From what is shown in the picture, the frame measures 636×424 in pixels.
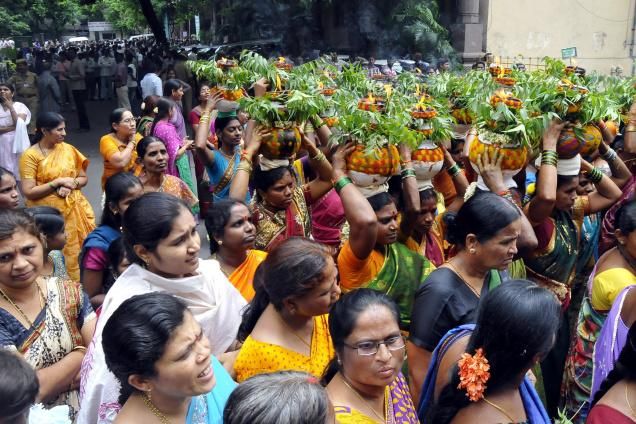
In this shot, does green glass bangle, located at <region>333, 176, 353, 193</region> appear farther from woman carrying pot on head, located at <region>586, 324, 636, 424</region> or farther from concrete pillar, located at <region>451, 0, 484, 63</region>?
concrete pillar, located at <region>451, 0, 484, 63</region>

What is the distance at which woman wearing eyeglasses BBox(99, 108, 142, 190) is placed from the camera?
5.73 metres

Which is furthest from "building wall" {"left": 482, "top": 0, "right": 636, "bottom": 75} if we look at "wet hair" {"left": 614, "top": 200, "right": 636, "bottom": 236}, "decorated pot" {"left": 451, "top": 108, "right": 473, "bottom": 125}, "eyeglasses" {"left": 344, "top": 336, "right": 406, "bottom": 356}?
"eyeglasses" {"left": 344, "top": 336, "right": 406, "bottom": 356}

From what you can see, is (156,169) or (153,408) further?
(156,169)

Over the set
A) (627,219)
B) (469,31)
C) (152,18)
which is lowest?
(627,219)

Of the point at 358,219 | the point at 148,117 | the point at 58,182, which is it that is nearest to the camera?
the point at 358,219

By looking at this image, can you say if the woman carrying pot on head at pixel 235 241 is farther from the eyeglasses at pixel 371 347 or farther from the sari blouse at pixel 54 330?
the eyeglasses at pixel 371 347

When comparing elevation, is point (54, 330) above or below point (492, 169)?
below

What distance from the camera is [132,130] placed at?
5.98 metres

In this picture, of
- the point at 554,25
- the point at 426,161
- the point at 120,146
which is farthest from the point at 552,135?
the point at 554,25

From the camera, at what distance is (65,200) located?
5215 millimetres

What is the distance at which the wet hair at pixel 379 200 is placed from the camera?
3.29 m

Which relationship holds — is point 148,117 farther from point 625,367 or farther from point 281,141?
point 625,367

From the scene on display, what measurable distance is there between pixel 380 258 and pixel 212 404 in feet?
4.51

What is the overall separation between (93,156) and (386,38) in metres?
8.46
